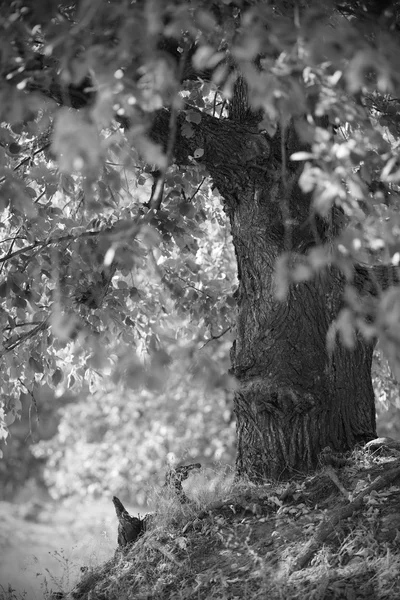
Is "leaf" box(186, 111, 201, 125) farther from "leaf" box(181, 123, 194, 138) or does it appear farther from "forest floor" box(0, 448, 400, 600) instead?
"forest floor" box(0, 448, 400, 600)

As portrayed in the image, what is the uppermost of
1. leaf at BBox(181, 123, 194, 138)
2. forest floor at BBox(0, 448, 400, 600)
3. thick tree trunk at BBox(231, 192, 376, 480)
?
leaf at BBox(181, 123, 194, 138)

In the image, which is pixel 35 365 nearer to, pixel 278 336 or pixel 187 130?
pixel 278 336

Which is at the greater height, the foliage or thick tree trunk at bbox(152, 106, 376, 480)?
thick tree trunk at bbox(152, 106, 376, 480)

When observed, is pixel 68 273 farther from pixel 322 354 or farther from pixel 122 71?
pixel 122 71

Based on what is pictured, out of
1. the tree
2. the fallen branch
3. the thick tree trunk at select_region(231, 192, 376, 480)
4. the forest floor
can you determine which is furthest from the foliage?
the fallen branch

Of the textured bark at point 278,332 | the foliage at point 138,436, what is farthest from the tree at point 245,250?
the foliage at point 138,436

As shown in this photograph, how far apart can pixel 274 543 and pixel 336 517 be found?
38 centimetres

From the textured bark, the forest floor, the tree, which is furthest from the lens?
the textured bark

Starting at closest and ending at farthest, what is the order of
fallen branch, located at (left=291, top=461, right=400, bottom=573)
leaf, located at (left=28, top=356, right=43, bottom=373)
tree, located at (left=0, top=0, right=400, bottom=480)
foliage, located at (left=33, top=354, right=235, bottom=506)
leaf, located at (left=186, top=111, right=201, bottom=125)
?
fallen branch, located at (left=291, top=461, right=400, bottom=573)
tree, located at (left=0, top=0, right=400, bottom=480)
leaf, located at (left=186, top=111, right=201, bottom=125)
leaf, located at (left=28, top=356, right=43, bottom=373)
foliage, located at (left=33, top=354, right=235, bottom=506)

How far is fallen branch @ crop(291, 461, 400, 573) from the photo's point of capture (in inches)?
144

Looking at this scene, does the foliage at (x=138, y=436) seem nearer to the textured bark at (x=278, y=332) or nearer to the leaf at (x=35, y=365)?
the leaf at (x=35, y=365)

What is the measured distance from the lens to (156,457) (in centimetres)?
1373

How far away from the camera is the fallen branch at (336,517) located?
3666mm

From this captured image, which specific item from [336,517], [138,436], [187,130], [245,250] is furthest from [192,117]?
[138,436]
